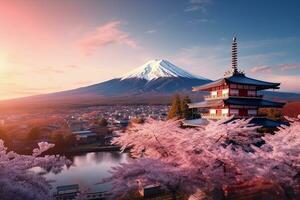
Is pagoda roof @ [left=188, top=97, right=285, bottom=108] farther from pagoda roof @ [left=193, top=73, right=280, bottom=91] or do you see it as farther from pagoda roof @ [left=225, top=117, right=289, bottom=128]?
pagoda roof @ [left=193, top=73, right=280, bottom=91]

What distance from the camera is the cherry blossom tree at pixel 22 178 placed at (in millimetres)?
8328

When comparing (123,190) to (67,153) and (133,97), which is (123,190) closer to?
(67,153)

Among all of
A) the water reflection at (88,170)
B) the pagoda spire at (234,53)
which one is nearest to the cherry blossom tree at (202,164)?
the pagoda spire at (234,53)

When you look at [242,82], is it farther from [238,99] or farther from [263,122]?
[263,122]

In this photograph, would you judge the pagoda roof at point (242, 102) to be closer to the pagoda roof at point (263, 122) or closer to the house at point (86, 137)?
the pagoda roof at point (263, 122)

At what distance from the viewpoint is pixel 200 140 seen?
485 inches

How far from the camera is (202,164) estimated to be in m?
12.0

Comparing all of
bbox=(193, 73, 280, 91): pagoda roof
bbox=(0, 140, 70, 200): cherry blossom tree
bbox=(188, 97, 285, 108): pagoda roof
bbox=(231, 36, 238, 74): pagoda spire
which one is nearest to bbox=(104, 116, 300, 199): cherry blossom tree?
bbox=(0, 140, 70, 200): cherry blossom tree

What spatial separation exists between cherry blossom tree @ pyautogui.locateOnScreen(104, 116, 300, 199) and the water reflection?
495 inches

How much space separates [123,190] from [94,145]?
39208 mm

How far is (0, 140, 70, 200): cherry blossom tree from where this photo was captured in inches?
328

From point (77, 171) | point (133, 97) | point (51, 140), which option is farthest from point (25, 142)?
point (133, 97)

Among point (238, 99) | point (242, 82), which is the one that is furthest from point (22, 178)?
point (242, 82)

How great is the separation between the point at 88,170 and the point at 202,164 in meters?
22.5
